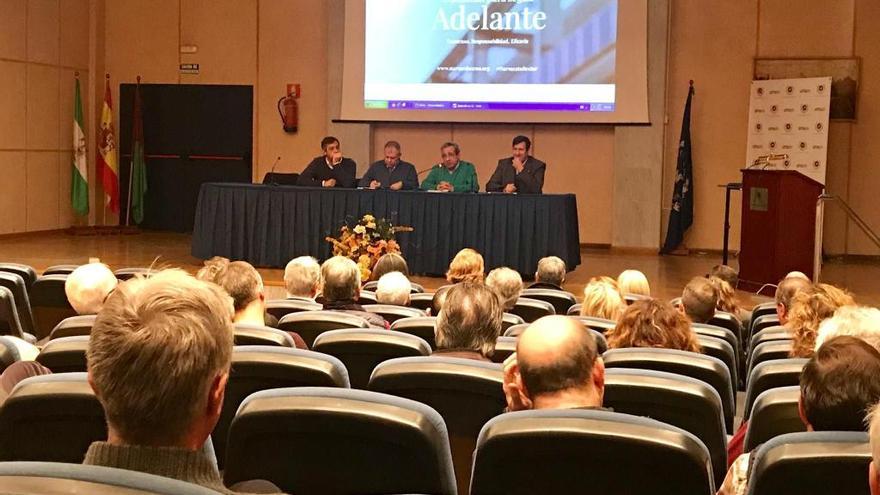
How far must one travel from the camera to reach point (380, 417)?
170 centimetres

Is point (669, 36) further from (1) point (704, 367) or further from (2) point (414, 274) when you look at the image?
(1) point (704, 367)

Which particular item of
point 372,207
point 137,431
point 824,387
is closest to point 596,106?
point 372,207

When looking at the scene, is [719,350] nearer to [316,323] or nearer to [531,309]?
[316,323]

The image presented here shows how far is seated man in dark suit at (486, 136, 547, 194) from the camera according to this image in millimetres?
9992

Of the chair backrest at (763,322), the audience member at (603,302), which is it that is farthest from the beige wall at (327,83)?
the audience member at (603,302)

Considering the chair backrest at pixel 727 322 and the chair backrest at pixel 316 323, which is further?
the chair backrest at pixel 727 322

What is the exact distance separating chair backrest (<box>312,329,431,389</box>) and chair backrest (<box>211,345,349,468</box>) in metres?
0.57

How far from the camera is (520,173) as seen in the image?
10078mm

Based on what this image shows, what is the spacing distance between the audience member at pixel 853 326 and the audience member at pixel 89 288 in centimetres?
242

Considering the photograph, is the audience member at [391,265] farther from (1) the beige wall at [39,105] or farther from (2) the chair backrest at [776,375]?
(1) the beige wall at [39,105]

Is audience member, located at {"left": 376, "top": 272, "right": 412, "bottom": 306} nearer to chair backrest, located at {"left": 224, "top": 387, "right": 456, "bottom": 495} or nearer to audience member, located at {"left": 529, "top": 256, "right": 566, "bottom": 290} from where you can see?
audience member, located at {"left": 529, "top": 256, "right": 566, "bottom": 290}

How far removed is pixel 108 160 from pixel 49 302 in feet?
29.3

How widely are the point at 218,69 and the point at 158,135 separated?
1.15 metres

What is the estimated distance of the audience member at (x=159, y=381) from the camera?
127 cm
